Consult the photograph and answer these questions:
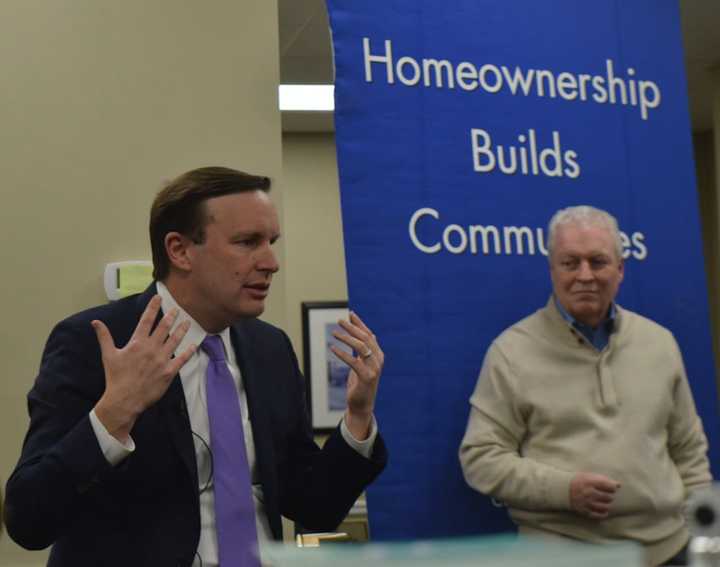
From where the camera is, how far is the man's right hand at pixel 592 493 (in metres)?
2.51

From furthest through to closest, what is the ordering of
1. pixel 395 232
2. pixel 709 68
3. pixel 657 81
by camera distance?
pixel 709 68 → pixel 657 81 → pixel 395 232

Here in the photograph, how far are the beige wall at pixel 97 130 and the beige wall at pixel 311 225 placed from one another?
361 centimetres

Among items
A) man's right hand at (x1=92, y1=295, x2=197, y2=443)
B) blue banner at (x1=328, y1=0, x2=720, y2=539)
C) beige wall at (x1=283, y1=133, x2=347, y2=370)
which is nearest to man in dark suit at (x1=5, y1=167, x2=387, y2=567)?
man's right hand at (x1=92, y1=295, x2=197, y2=443)

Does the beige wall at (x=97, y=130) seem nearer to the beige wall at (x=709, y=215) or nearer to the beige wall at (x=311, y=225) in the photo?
the beige wall at (x=311, y=225)

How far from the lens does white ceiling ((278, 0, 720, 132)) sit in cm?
489

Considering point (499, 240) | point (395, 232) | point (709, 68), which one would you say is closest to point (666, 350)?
point (499, 240)

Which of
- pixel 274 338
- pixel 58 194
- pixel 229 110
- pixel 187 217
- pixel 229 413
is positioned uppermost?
pixel 229 110

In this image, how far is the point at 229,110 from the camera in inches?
120

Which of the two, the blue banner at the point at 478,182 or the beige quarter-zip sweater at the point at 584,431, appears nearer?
the beige quarter-zip sweater at the point at 584,431

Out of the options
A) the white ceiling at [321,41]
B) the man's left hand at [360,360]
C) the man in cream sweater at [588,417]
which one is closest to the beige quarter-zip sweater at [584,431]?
the man in cream sweater at [588,417]

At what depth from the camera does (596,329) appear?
284 centimetres

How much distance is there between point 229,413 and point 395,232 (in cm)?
90

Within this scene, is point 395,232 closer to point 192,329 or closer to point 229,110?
point 229,110

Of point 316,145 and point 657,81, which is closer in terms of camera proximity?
point 657,81
